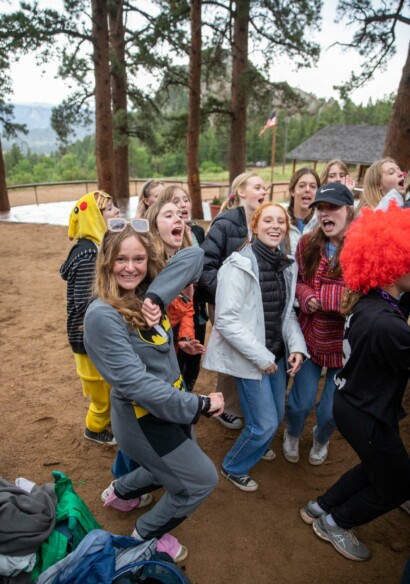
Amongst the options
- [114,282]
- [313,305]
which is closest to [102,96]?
[313,305]

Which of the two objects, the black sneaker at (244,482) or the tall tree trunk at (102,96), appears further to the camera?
the tall tree trunk at (102,96)

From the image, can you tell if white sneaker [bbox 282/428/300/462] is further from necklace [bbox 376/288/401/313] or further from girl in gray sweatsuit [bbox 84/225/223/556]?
necklace [bbox 376/288/401/313]

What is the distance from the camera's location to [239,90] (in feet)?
38.9

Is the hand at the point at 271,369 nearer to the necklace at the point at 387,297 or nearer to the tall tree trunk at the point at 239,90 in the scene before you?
the necklace at the point at 387,297

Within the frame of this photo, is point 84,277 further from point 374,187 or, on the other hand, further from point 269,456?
point 374,187

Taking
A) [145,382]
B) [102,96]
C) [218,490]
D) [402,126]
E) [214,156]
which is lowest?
[218,490]

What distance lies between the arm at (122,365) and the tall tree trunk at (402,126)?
7162 mm

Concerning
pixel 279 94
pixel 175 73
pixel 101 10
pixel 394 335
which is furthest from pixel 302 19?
pixel 394 335

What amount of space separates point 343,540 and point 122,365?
1667 millimetres

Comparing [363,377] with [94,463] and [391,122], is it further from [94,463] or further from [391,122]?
[391,122]

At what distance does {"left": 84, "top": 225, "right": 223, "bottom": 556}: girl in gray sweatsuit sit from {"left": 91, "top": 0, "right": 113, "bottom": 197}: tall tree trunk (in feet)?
35.3

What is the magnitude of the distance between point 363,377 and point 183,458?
95cm

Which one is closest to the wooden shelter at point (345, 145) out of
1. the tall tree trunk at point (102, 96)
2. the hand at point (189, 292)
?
the tall tree trunk at point (102, 96)

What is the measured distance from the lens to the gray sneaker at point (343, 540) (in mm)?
2205
